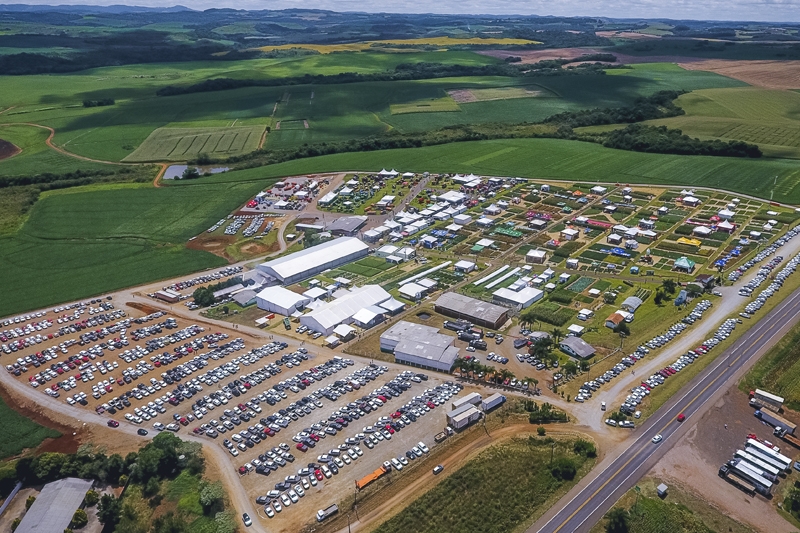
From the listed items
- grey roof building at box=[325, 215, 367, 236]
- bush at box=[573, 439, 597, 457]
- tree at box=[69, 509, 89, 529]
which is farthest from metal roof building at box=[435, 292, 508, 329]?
tree at box=[69, 509, 89, 529]

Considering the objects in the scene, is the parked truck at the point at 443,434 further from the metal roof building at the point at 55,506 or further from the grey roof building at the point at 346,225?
the grey roof building at the point at 346,225

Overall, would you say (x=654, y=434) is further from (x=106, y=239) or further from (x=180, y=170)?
(x=180, y=170)

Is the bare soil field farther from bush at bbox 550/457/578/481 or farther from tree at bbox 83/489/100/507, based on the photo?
tree at bbox 83/489/100/507

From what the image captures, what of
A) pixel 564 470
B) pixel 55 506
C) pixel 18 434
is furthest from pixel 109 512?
pixel 564 470

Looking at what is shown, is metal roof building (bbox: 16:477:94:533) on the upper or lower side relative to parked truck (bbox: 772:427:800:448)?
lower

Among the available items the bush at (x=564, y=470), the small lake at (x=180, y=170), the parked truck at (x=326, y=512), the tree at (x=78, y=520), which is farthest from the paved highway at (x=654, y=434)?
the small lake at (x=180, y=170)

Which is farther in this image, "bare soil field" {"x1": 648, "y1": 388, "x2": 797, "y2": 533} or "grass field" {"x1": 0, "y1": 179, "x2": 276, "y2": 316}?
"grass field" {"x1": 0, "y1": 179, "x2": 276, "y2": 316}

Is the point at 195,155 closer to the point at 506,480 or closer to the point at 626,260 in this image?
the point at 626,260

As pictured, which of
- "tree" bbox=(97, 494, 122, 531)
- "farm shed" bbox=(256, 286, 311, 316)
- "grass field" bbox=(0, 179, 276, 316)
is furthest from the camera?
"grass field" bbox=(0, 179, 276, 316)
